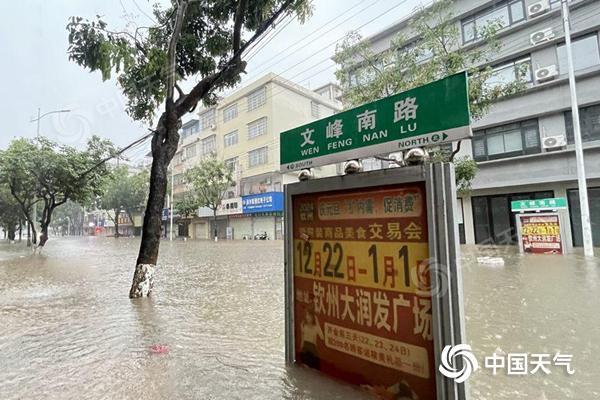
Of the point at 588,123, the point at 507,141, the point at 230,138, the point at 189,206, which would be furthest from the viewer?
the point at 230,138

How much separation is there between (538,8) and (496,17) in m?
2.06

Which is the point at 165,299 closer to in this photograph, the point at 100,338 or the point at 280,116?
the point at 100,338

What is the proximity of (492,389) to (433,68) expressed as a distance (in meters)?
9.76

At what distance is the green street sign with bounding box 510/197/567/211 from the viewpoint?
1252cm

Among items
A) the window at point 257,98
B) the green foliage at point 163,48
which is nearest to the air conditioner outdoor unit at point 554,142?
the green foliage at point 163,48

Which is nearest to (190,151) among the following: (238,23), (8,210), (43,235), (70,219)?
(8,210)

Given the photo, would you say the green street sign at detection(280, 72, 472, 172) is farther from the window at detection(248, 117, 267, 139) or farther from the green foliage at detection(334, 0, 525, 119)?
the window at detection(248, 117, 267, 139)

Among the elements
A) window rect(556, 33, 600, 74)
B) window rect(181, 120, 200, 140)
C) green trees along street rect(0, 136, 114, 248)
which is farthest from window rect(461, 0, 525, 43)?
window rect(181, 120, 200, 140)

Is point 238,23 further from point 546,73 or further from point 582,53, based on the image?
point 582,53

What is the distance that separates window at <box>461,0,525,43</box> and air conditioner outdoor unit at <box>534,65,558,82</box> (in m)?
2.98

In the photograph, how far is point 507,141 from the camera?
17.2 metres

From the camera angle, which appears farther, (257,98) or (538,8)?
(257,98)

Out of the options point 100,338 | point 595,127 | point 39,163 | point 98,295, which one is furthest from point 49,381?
point 595,127

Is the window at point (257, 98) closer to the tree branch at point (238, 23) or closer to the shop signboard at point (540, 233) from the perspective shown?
the shop signboard at point (540, 233)
